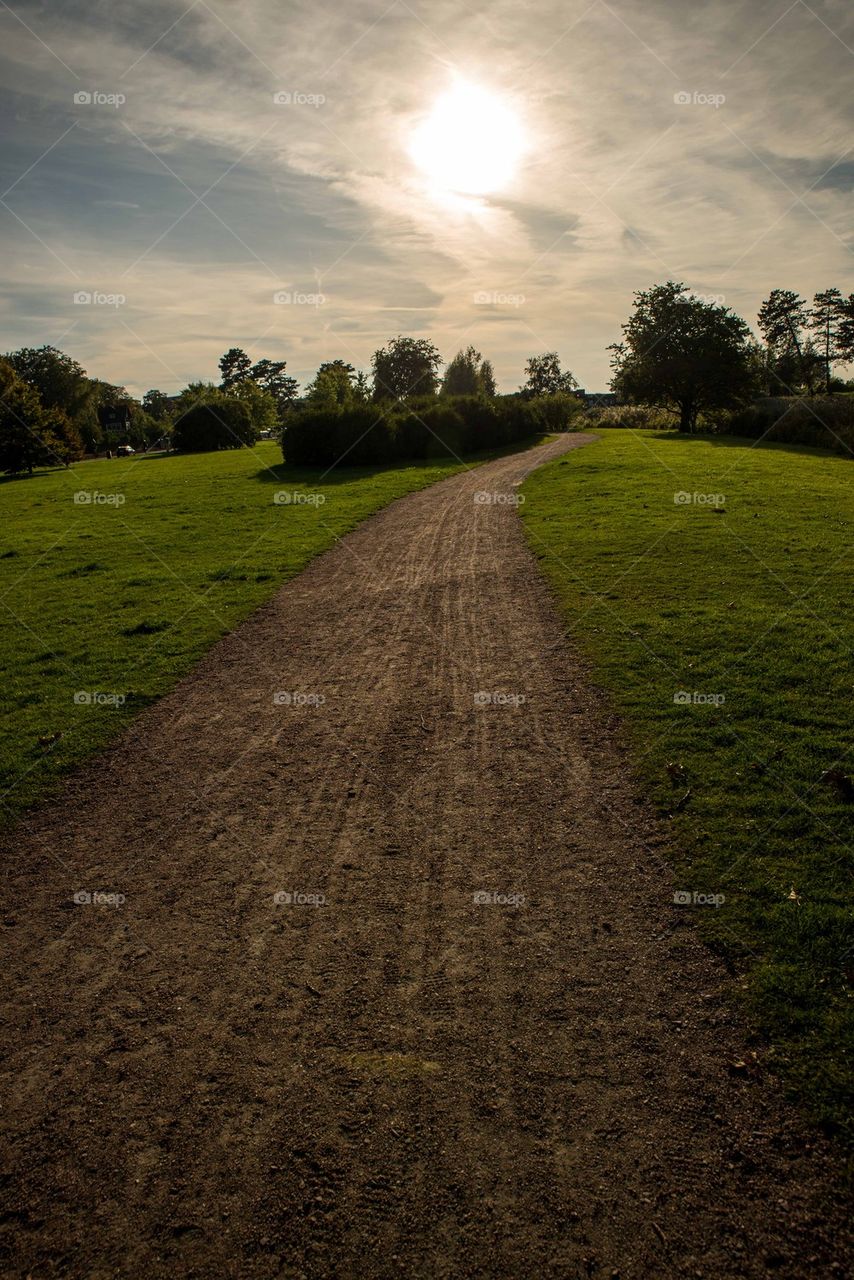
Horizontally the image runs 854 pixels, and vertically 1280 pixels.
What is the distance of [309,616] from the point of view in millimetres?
12352

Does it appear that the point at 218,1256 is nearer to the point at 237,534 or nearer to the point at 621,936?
the point at 621,936

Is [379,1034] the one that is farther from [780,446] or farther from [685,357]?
[685,357]

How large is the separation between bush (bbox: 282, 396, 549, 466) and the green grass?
56.9 ft

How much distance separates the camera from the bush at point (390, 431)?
34.7 m

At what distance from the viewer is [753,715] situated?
7.92 meters

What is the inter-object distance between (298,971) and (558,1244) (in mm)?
2179

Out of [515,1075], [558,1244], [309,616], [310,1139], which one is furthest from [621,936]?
[309,616]

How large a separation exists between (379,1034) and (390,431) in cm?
3399

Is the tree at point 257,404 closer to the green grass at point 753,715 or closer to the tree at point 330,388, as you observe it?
the tree at point 330,388

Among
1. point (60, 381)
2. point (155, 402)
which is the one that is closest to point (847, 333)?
point (60, 381)

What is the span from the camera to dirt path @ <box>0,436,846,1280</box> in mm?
3193

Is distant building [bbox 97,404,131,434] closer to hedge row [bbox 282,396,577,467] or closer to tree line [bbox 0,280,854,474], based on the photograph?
A: tree line [bbox 0,280,854,474]

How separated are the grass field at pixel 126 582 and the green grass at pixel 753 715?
620 centimetres

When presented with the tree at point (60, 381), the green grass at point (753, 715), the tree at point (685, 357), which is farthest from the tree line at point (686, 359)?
the tree at point (60, 381)
